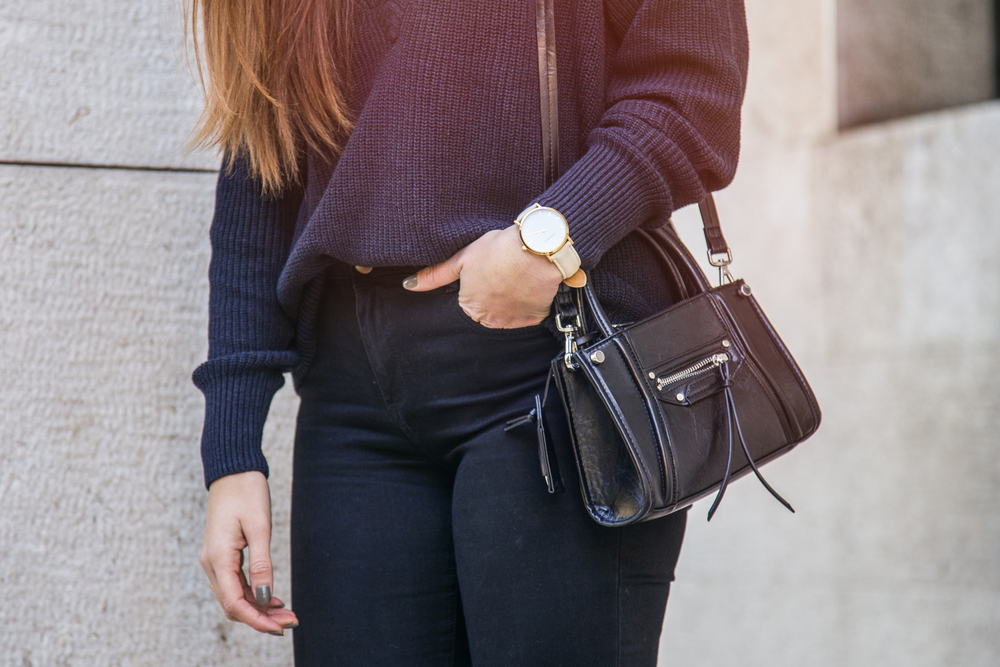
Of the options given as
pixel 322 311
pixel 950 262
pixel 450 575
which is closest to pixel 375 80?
pixel 322 311

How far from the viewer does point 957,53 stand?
3234mm

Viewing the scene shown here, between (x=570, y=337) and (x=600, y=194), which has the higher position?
(x=600, y=194)

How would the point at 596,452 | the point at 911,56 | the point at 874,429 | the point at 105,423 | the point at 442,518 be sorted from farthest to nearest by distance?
the point at 911,56 → the point at 874,429 → the point at 105,423 → the point at 442,518 → the point at 596,452

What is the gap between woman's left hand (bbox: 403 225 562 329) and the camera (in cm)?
93

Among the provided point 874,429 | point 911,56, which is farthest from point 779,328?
point 911,56

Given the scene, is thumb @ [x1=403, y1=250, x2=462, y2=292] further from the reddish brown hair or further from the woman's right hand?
the woman's right hand

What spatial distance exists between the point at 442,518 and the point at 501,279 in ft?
1.12

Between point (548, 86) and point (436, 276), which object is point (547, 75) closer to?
point (548, 86)

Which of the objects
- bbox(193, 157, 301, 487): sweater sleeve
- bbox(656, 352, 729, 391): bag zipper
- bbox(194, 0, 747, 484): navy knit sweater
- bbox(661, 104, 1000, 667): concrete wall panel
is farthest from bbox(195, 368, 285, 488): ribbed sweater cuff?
bbox(661, 104, 1000, 667): concrete wall panel

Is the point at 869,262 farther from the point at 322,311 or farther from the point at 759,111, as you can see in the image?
the point at 322,311

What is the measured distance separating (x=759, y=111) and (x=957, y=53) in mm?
789

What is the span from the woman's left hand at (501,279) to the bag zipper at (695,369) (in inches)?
6.2

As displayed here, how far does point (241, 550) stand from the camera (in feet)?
3.65

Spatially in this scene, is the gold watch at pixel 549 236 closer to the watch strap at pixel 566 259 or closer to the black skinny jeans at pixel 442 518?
the watch strap at pixel 566 259
